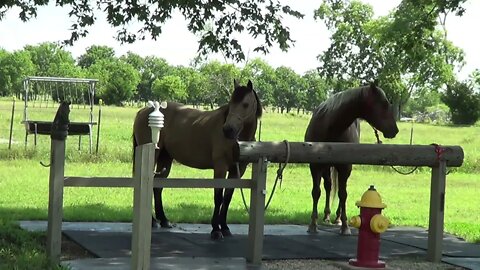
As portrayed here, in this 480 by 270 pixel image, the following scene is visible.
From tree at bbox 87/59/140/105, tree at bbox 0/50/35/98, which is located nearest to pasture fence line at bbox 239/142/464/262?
tree at bbox 87/59/140/105

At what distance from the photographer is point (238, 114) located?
662cm

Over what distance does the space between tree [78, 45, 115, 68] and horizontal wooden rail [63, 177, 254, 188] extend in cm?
9637

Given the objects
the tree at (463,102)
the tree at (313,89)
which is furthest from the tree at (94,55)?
the tree at (463,102)

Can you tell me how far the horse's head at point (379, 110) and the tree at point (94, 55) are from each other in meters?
95.0

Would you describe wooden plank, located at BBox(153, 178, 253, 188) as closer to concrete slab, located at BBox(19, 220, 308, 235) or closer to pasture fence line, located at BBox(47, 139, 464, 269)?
pasture fence line, located at BBox(47, 139, 464, 269)

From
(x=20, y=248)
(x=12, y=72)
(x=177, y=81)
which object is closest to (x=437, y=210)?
(x=20, y=248)

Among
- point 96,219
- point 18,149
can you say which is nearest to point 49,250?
point 96,219

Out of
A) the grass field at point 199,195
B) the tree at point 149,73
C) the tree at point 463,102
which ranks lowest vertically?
the grass field at point 199,195

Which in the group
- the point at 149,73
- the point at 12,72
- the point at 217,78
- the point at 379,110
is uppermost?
the point at 149,73

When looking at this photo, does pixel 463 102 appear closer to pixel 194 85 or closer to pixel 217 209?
pixel 194 85

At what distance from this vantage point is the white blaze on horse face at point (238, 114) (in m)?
6.51

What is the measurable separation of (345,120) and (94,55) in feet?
319

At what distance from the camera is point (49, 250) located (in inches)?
215

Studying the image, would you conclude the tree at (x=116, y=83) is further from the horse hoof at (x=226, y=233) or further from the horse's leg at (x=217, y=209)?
the horse's leg at (x=217, y=209)
